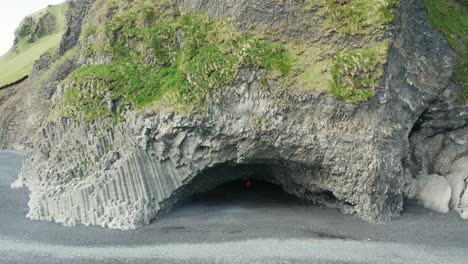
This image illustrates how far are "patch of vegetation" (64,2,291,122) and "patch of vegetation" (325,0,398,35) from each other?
258cm

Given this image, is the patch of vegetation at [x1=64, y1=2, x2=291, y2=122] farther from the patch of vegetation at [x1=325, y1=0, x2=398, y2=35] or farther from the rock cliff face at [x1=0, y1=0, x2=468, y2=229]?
the patch of vegetation at [x1=325, y1=0, x2=398, y2=35]

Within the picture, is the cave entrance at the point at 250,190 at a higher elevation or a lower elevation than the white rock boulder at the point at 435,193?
higher

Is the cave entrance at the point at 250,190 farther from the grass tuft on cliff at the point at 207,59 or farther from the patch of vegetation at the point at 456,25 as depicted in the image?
the patch of vegetation at the point at 456,25

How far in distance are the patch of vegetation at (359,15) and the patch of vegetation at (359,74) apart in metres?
0.94

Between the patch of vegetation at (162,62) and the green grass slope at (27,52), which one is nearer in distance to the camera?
the patch of vegetation at (162,62)

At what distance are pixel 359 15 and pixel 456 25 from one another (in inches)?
290

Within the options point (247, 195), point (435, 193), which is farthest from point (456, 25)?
point (247, 195)

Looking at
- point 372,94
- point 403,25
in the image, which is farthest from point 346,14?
point 372,94

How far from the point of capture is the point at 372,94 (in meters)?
14.8

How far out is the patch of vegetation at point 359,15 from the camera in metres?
15.3

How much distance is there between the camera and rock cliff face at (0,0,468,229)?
15234mm

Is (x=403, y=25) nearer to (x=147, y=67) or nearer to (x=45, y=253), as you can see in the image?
(x=147, y=67)

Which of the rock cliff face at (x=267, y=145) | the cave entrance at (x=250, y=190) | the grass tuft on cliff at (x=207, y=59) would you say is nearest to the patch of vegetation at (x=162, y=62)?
the grass tuft on cliff at (x=207, y=59)

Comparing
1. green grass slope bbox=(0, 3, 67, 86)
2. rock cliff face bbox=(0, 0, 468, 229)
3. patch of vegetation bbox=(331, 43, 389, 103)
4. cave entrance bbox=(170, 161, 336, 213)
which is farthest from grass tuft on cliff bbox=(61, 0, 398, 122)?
green grass slope bbox=(0, 3, 67, 86)
